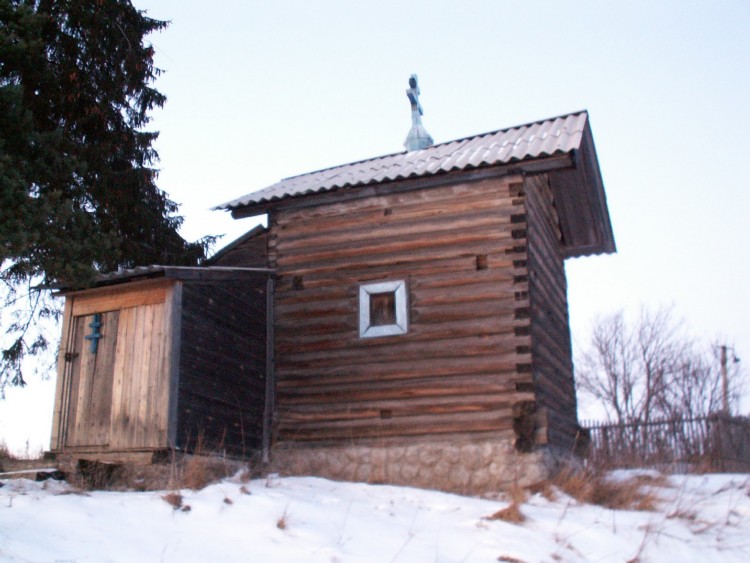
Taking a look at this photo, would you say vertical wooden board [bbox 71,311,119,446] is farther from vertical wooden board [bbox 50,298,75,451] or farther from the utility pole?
the utility pole

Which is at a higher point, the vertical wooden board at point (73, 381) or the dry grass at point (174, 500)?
the vertical wooden board at point (73, 381)

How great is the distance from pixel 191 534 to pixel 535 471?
5.22 metres

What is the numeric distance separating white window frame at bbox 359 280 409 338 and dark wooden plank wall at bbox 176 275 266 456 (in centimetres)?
177

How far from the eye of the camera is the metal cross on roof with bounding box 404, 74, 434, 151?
16859 mm

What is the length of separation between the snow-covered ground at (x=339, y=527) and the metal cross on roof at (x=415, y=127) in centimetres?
822

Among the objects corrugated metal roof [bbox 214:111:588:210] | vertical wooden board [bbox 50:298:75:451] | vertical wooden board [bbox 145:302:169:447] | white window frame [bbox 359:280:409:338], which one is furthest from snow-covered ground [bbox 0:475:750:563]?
corrugated metal roof [bbox 214:111:588:210]

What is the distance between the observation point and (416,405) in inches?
472

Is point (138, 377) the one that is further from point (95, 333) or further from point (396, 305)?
point (396, 305)

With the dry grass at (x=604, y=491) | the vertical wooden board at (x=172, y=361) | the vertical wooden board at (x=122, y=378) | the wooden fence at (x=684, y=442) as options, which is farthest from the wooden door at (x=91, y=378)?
the wooden fence at (x=684, y=442)

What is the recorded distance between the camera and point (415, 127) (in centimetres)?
1719

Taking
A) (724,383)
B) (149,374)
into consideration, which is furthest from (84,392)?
(724,383)

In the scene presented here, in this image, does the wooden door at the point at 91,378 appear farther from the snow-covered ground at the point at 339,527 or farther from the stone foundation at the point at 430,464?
the stone foundation at the point at 430,464

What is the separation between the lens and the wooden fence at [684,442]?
52.6 ft

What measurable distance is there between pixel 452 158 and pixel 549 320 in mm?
3139
